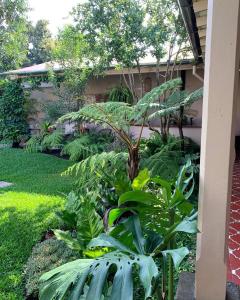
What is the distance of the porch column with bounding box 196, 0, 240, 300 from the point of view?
4.20 feet

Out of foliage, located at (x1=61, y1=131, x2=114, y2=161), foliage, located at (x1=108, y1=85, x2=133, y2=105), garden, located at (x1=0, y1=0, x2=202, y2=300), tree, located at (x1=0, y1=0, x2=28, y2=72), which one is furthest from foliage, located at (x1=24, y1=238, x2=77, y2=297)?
tree, located at (x1=0, y1=0, x2=28, y2=72)

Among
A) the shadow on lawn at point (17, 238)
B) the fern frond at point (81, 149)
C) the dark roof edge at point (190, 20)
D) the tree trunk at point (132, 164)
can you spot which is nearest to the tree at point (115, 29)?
the fern frond at point (81, 149)

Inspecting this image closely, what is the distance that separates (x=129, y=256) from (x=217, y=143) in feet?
2.23

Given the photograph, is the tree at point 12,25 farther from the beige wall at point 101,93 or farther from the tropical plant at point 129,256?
the tropical plant at point 129,256

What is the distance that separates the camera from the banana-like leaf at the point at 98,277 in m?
1.19

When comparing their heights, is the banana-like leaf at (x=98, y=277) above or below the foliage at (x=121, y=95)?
below

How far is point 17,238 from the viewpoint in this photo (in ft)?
12.4

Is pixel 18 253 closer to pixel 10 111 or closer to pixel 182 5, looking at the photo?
pixel 182 5

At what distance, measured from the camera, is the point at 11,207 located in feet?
15.6

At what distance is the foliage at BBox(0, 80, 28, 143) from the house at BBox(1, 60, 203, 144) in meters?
0.41

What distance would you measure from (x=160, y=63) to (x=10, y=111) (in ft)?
19.5

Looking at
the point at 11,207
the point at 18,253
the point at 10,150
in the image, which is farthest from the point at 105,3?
the point at 18,253

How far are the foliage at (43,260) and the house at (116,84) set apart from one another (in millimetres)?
4049

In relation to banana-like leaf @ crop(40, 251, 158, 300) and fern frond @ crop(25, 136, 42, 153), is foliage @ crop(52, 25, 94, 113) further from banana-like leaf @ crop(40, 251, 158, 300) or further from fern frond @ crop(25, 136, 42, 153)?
banana-like leaf @ crop(40, 251, 158, 300)
